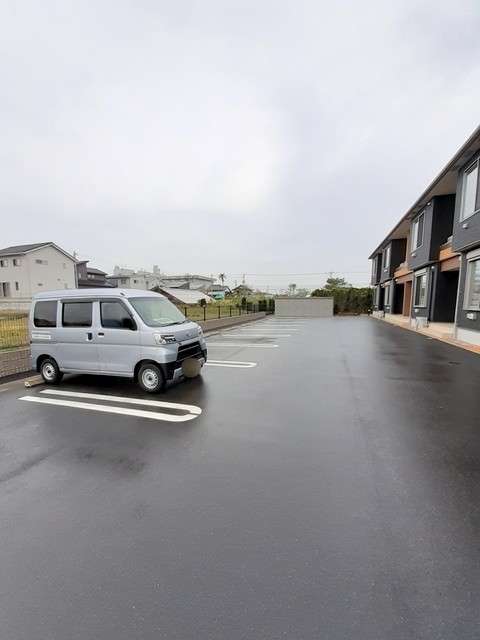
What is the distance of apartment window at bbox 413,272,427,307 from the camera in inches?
599

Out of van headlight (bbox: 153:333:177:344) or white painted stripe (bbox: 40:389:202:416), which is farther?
van headlight (bbox: 153:333:177:344)

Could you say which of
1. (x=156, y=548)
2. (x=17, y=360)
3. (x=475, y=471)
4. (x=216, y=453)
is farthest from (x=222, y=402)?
(x=17, y=360)

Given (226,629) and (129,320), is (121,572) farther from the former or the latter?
(129,320)

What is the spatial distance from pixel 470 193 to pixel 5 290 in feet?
129

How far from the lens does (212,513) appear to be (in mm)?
2457

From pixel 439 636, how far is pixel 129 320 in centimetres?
514

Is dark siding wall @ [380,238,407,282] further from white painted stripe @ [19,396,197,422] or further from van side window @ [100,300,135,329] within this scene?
white painted stripe @ [19,396,197,422]

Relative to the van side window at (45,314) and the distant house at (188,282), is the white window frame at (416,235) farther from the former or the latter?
the distant house at (188,282)

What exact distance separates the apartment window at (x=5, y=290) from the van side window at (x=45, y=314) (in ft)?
107

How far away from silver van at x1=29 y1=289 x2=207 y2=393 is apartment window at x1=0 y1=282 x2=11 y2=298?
108 ft

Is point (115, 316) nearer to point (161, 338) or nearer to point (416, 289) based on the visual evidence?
point (161, 338)

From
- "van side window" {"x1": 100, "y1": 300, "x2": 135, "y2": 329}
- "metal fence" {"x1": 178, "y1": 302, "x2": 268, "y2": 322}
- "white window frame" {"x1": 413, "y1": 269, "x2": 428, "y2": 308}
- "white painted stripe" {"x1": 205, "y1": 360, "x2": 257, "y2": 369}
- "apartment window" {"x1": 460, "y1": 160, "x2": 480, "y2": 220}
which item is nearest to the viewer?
"van side window" {"x1": 100, "y1": 300, "x2": 135, "y2": 329}

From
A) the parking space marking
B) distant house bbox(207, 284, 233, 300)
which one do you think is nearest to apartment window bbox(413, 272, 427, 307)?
the parking space marking

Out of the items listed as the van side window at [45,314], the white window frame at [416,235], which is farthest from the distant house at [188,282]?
the van side window at [45,314]
